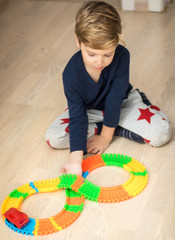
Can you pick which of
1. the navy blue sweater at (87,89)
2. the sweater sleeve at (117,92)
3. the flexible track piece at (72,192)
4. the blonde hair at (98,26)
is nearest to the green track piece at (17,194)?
the flexible track piece at (72,192)

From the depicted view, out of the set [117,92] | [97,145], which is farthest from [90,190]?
[117,92]

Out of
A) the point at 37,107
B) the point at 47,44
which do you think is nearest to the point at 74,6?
the point at 47,44

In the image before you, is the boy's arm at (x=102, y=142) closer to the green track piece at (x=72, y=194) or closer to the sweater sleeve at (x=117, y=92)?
the sweater sleeve at (x=117, y=92)

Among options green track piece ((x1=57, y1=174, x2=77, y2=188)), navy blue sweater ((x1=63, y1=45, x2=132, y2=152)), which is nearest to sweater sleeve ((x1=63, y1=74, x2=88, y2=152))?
navy blue sweater ((x1=63, y1=45, x2=132, y2=152))

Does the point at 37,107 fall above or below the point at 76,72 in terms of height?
below

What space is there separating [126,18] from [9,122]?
993mm

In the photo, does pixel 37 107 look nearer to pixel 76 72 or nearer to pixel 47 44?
pixel 76 72

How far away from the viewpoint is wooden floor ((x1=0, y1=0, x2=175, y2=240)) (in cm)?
112

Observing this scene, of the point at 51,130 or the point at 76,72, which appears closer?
the point at 76,72

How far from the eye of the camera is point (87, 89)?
1.32 m

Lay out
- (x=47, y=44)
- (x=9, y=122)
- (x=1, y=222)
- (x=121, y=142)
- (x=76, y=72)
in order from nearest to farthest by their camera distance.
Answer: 1. (x=1, y=222)
2. (x=76, y=72)
3. (x=121, y=142)
4. (x=9, y=122)
5. (x=47, y=44)

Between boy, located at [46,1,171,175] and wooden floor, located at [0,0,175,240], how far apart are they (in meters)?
0.05

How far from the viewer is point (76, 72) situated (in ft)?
4.25

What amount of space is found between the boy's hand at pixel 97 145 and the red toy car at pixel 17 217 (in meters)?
0.34
